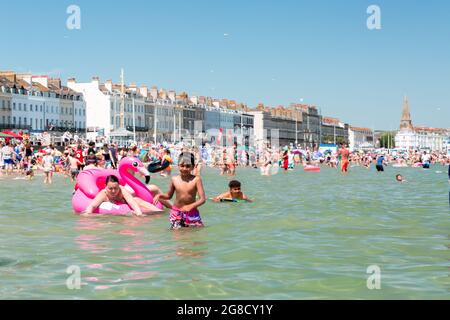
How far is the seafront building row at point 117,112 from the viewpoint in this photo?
307ft

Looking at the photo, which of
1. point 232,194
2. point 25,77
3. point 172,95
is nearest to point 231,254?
point 232,194

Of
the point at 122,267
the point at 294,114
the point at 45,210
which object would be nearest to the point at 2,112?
the point at 45,210

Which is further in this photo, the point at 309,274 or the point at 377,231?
the point at 377,231

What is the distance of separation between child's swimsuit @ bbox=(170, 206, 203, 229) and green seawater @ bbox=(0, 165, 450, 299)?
0.34 ft

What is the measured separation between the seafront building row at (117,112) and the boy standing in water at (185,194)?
5915 centimetres

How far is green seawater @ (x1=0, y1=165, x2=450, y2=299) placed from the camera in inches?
288

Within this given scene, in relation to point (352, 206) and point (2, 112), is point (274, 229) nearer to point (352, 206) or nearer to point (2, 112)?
point (352, 206)

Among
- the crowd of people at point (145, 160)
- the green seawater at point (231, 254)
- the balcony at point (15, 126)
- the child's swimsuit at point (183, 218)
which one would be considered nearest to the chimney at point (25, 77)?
the balcony at point (15, 126)

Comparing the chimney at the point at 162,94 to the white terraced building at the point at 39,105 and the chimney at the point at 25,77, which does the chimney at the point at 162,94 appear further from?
the chimney at the point at 25,77

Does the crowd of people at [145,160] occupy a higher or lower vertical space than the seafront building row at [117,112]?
lower

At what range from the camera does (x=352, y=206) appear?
17.0 m

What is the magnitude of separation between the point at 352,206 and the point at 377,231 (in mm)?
5065

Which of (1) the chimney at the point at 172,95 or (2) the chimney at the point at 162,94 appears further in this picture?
(1) the chimney at the point at 172,95

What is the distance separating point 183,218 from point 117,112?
103647mm
